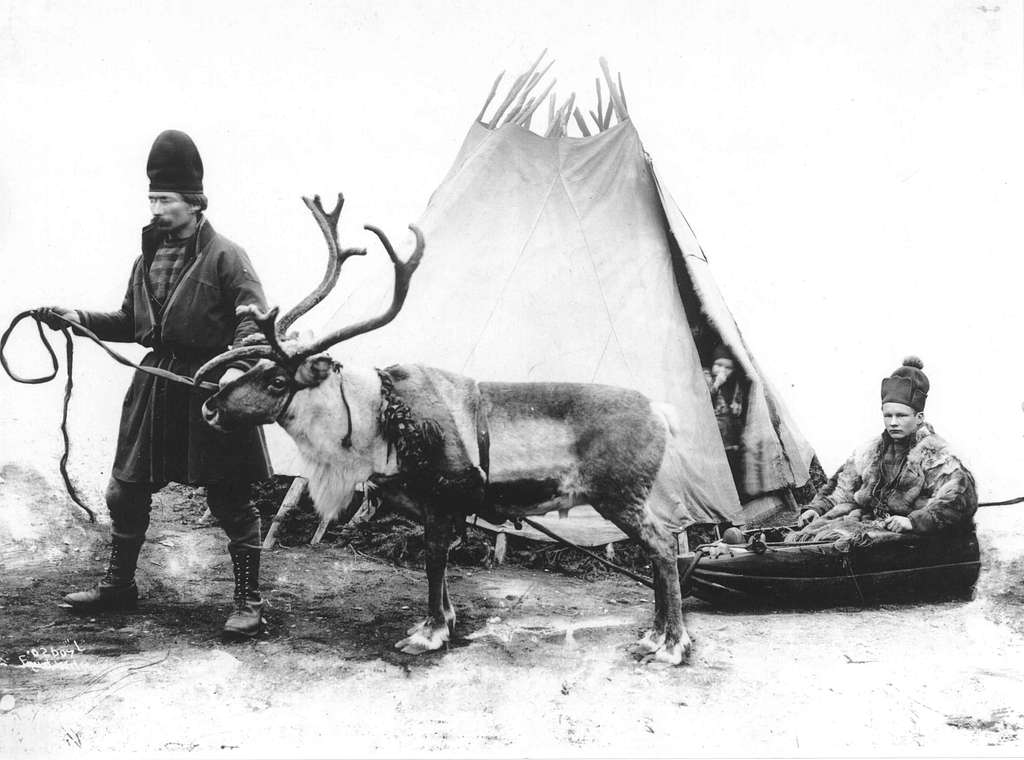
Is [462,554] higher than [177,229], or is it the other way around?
[177,229]

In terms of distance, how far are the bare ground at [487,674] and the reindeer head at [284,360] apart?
1.02 meters

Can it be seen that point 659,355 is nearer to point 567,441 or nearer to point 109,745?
point 567,441

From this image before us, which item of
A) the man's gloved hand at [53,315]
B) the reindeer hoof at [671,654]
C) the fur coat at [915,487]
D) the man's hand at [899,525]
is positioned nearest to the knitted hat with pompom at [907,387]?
the fur coat at [915,487]

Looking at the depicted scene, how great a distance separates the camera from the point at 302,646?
138 inches

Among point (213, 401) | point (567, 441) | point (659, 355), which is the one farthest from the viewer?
point (659, 355)

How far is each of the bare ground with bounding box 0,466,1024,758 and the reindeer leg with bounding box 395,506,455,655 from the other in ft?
0.29

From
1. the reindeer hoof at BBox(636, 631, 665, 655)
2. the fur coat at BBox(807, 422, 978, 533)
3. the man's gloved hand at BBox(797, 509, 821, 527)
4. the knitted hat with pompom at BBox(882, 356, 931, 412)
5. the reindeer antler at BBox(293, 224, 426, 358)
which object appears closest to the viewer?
the reindeer antler at BBox(293, 224, 426, 358)

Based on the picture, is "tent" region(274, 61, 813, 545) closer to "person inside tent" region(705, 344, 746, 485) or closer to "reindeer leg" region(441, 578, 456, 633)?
"person inside tent" region(705, 344, 746, 485)

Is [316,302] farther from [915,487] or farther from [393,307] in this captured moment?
[915,487]

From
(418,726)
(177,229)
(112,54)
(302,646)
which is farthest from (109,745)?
(112,54)

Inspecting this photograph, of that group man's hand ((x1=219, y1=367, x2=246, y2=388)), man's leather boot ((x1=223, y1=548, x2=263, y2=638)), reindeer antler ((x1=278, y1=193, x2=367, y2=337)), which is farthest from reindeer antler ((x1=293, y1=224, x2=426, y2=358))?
man's leather boot ((x1=223, y1=548, x2=263, y2=638))

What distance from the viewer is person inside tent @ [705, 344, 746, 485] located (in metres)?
4.67

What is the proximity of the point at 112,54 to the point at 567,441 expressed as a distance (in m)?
2.99

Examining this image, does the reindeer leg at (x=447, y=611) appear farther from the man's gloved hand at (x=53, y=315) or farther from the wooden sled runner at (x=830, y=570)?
the man's gloved hand at (x=53, y=315)
